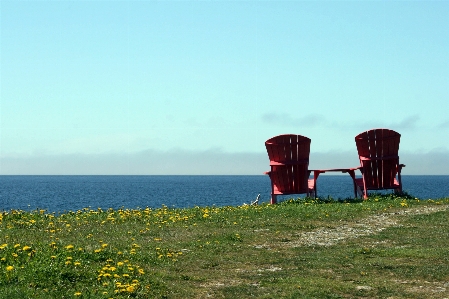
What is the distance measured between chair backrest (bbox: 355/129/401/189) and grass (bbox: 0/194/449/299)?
3169mm

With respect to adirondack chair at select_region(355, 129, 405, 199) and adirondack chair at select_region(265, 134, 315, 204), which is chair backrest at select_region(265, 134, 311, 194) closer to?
adirondack chair at select_region(265, 134, 315, 204)

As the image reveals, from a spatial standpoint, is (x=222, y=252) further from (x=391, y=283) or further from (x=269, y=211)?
(x=269, y=211)

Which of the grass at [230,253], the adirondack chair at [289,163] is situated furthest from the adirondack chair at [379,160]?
the grass at [230,253]

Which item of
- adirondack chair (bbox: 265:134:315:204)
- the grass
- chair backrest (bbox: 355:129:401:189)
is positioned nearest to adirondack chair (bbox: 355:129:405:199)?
chair backrest (bbox: 355:129:401:189)

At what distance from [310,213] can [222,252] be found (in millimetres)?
5792

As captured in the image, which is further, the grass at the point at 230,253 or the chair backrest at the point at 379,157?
the chair backrest at the point at 379,157

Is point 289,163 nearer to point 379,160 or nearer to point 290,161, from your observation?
point 290,161

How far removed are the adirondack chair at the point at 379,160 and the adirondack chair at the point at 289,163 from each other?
1848mm

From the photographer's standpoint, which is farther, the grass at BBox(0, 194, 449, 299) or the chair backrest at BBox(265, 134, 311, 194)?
the chair backrest at BBox(265, 134, 311, 194)

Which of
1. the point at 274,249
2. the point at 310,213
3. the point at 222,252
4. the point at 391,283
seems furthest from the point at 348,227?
the point at 391,283

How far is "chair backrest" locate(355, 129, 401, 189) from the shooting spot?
21578 millimetres

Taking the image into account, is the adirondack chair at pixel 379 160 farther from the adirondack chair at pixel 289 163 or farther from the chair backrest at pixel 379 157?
the adirondack chair at pixel 289 163

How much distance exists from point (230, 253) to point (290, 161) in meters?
9.65

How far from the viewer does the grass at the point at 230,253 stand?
917cm
